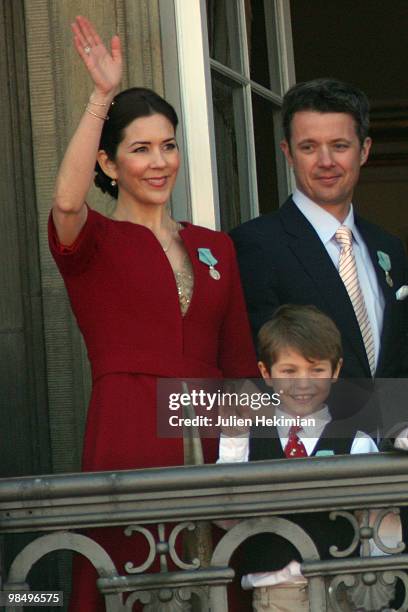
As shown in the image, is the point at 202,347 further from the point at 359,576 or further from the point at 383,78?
the point at 383,78

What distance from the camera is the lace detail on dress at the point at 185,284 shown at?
4156mm

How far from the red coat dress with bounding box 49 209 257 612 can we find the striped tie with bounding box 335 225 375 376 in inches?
18.0

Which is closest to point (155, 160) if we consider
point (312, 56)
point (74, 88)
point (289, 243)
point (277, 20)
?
point (289, 243)

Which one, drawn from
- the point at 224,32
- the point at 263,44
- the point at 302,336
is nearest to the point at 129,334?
the point at 302,336

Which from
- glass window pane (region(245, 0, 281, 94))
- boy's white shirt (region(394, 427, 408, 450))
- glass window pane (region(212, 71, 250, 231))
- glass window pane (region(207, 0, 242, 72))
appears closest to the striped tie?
boy's white shirt (region(394, 427, 408, 450))

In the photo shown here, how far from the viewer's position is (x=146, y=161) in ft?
13.9

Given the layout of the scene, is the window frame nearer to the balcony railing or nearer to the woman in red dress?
the woman in red dress

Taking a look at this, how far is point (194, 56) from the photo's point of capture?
5.12 metres

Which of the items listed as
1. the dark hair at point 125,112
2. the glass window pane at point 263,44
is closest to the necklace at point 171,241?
the dark hair at point 125,112

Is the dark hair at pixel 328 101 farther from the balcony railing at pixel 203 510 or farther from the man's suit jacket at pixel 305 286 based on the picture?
the balcony railing at pixel 203 510

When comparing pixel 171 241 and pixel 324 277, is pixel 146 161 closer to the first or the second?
pixel 171 241

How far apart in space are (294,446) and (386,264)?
0.83 metres

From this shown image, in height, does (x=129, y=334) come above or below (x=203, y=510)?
above

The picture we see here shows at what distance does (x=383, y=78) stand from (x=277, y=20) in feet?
15.5
